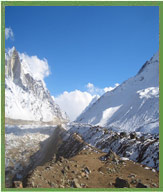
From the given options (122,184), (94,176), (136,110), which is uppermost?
(136,110)

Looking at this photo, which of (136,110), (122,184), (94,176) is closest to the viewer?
(122,184)

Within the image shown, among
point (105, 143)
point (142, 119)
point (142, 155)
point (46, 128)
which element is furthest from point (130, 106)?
point (142, 155)

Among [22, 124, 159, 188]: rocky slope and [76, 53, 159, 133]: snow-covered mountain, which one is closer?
[22, 124, 159, 188]: rocky slope

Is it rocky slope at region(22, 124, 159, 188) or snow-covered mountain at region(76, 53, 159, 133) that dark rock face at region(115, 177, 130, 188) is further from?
snow-covered mountain at region(76, 53, 159, 133)

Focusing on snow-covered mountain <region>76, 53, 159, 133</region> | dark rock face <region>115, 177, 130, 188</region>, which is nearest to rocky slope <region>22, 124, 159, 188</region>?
dark rock face <region>115, 177, 130, 188</region>

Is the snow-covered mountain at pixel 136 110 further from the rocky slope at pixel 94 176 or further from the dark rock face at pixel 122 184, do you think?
the dark rock face at pixel 122 184

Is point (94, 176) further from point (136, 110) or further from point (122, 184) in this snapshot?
point (136, 110)

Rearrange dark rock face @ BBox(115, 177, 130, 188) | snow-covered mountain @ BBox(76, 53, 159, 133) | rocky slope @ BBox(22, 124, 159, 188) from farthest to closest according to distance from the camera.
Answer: snow-covered mountain @ BBox(76, 53, 159, 133)
rocky slope @ BBox(22, 124, 159, 188)
dark rock face @ BBox(115, 177, 130, 188)

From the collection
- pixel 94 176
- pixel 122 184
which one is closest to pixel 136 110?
pixel 94 176

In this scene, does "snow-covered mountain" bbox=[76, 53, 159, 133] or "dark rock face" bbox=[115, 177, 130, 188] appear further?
"snow-covered mountain" bbox=[76, 53, 159, 133]

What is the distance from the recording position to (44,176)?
13883 millimetres

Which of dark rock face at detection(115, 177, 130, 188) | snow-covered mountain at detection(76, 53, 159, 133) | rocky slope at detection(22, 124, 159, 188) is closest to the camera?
dark rock face at detection(115, 177, 130, 188)

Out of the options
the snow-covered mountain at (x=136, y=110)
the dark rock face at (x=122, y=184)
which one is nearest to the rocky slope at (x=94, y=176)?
the dark rock face at (x=122, y=184)

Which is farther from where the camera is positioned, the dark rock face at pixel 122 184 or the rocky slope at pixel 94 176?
the rocky slope at pixel 94 176
